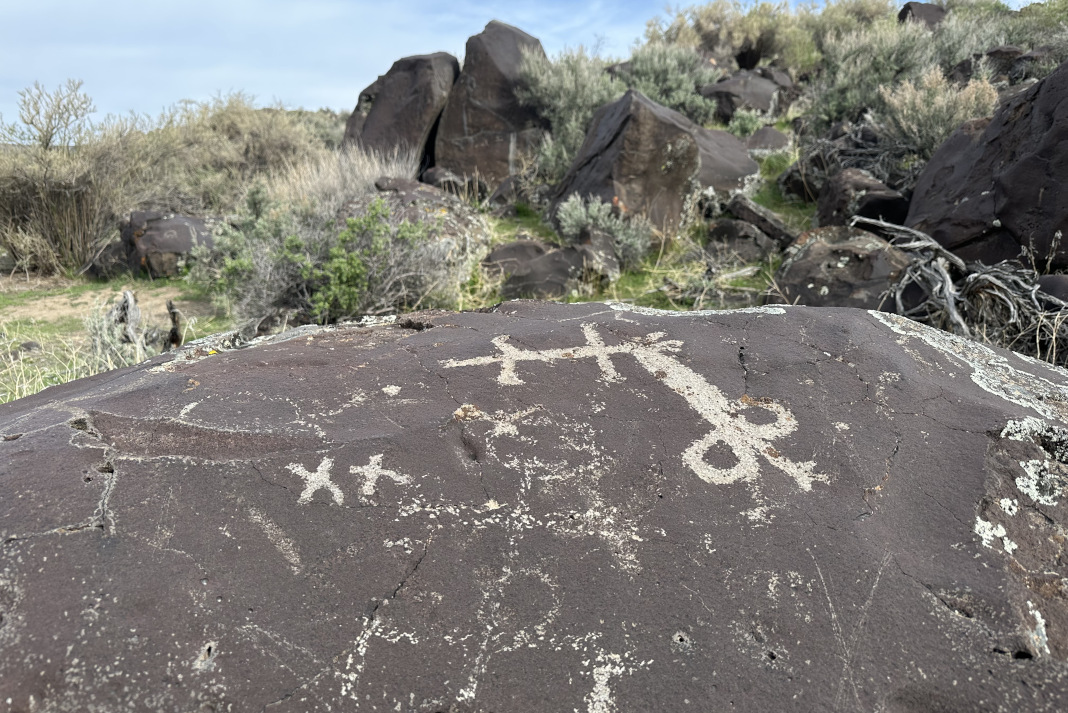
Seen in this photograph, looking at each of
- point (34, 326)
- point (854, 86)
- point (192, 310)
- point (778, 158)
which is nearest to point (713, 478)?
point (192, 310)

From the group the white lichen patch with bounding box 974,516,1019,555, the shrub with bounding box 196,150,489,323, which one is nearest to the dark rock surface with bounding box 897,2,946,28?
the shrub with bounding box 196,150,489,323

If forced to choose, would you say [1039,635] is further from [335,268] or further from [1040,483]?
[335,268]

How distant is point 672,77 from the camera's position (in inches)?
429

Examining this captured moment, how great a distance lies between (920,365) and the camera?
2.03 meters

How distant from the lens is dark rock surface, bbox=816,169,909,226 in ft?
17.7

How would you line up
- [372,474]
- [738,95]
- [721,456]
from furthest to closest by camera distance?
1. [738,95]
2. [721,456]
3. [372,474]

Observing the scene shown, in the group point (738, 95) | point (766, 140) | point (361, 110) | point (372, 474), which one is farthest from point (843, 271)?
point (361, 110)

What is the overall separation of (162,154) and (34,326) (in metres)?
4.51

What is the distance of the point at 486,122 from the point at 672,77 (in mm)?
3330

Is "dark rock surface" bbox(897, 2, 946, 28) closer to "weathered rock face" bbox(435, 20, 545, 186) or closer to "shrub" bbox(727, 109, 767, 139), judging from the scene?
"shrub" bbox(727, 109, 767, 139)

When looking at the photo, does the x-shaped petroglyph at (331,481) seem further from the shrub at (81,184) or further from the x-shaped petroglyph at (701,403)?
the shrub at (81,184)

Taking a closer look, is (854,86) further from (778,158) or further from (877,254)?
(877,254)

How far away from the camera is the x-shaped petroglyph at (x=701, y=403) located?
158 cm

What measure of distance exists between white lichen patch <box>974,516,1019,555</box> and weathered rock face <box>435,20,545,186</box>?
9.33m
